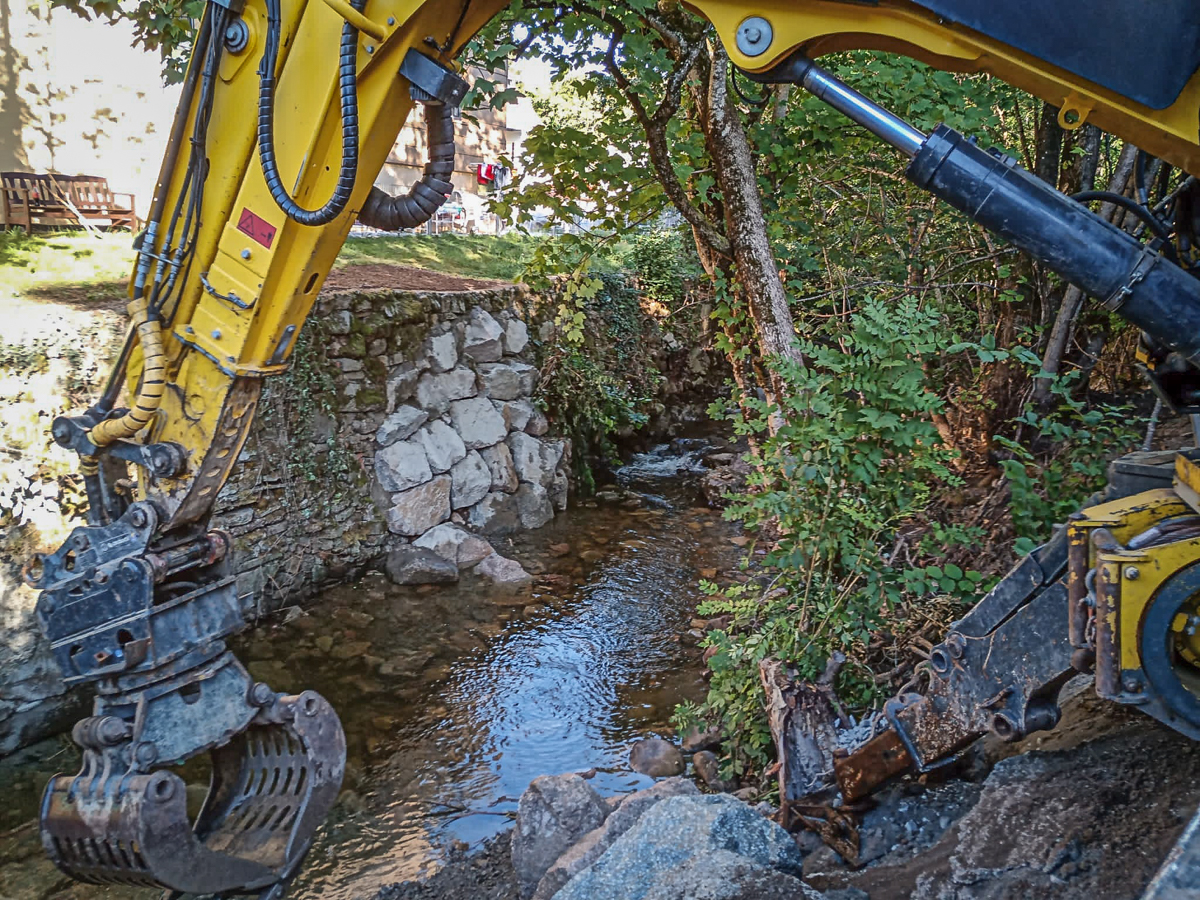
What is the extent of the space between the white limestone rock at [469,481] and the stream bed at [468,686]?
1.74 feet

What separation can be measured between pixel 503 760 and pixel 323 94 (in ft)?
12.4

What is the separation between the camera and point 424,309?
8016 mm

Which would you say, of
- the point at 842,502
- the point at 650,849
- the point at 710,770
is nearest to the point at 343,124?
the point at 650,849

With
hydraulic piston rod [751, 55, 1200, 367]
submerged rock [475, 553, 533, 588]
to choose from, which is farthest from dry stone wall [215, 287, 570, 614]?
hydraulic piston rod [751, 55, 1200, 367]

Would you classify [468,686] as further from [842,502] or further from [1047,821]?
[1047,821]

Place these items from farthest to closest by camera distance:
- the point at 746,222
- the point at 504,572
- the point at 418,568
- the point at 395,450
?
the point at 395,450 < the point at 504,572 < the point at 418,568 < the point at 746,222

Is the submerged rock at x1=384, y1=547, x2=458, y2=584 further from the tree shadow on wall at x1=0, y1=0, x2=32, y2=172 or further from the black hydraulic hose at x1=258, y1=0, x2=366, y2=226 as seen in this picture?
the tree shadow on wall at x1=0, y1=0, x2=32, y2=172

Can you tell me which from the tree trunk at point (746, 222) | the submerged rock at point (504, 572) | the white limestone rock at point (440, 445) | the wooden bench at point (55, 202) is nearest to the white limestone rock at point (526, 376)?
the white limestone rock at point (440, 445)

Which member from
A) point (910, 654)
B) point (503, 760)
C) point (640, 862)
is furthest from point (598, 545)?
point (640, 862)

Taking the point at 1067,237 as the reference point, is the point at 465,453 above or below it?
below

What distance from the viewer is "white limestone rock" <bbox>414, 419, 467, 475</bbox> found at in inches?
309

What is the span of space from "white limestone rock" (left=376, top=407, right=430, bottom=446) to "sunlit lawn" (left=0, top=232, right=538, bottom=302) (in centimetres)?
231

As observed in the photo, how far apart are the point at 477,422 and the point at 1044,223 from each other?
22.4ft

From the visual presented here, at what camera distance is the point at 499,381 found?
8.65 metres
